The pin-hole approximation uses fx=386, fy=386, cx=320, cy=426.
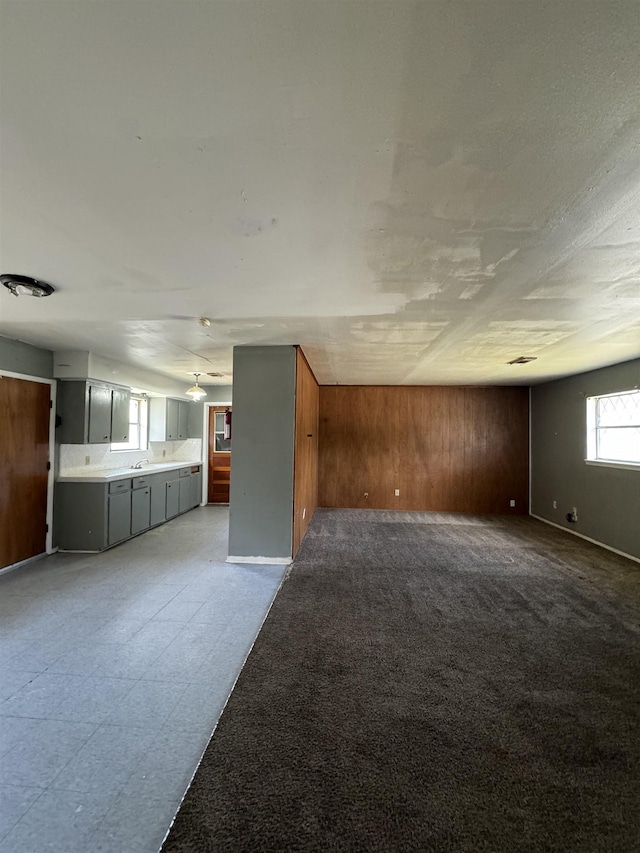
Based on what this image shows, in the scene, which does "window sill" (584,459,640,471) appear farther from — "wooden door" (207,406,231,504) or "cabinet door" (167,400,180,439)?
"cabinet door" (167,400,180,439)

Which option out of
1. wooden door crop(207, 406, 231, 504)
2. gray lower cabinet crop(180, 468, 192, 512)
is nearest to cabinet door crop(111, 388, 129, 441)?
gray lower cabinet crop(180, 468, 192, 512)

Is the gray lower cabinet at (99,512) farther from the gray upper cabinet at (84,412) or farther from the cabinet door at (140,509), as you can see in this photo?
the gray upper cabinet at (84,412)

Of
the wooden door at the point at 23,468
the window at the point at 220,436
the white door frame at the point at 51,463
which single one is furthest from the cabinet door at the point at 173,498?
the wooden door at the point at 23,468

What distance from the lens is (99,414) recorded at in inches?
192

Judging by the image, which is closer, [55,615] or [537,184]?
[537,184]

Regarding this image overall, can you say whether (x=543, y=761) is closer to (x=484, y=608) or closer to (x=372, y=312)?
(x=484, y=608)

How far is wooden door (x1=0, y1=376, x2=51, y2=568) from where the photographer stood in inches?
153

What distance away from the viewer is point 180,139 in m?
1.19

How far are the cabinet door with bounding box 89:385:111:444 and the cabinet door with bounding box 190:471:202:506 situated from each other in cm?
228

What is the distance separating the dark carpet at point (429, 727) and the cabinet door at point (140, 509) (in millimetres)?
2720

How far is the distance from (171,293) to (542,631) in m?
3.49

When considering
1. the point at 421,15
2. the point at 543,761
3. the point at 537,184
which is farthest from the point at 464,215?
the point at 543,761

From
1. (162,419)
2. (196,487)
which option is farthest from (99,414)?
(196,487)

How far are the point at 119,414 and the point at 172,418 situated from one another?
5.28 feet
